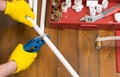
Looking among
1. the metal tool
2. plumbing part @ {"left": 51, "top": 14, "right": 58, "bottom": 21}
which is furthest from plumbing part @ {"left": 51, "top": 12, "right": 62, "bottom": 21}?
the metal tool

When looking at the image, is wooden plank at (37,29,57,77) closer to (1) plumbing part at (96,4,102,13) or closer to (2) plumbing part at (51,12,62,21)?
(2) plumbing part at (51,12,62,21)

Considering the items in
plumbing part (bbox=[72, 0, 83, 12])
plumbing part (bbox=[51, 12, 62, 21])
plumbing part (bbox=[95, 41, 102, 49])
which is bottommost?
plumbing part (bbox=[95, 41, 102, 49])

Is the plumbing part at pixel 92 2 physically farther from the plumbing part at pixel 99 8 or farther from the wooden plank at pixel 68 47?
the wooden plank at pixel 68 47

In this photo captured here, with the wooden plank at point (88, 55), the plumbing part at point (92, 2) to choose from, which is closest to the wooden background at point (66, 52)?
the wooden plank at point (88, 55)

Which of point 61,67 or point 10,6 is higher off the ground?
point 10,6

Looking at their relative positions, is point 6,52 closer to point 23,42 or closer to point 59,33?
point 23,42

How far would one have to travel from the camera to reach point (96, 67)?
1.12 metres

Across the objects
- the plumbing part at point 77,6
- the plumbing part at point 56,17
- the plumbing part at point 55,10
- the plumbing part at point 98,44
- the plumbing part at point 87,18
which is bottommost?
the plumbing part at point 98,44

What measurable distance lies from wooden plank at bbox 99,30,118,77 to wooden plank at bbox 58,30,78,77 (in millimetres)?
113

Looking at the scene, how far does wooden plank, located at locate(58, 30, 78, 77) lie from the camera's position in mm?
1115

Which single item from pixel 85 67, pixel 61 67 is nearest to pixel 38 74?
pixel 61 67

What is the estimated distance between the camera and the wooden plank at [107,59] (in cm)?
111

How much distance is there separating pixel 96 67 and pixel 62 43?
0.60ft

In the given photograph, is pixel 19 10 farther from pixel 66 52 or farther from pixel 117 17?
pixel 117 17
